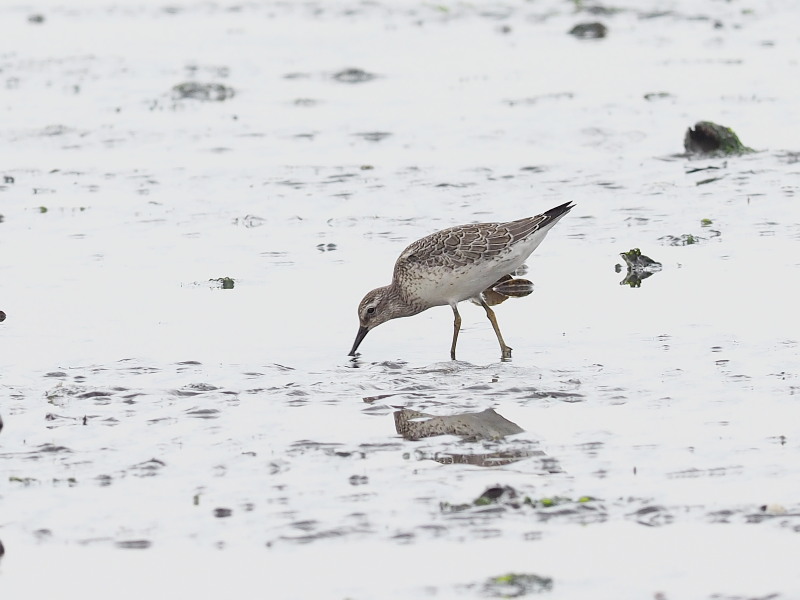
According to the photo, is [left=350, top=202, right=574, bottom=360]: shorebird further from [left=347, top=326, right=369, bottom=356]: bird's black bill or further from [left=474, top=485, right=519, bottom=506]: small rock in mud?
[left=474, top=485, right=519, bottom=506]: small rock in mud

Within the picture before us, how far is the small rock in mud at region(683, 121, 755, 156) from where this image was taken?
61.1ft

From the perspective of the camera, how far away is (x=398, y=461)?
8750mm

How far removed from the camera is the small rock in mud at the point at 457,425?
930 centimetres

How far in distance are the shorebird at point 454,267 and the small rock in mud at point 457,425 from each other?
1.96 meters

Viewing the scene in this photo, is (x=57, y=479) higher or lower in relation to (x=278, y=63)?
lower

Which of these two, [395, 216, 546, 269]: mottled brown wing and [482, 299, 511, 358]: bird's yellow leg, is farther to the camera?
[395, 216, 546, 269]: mottled brown wing

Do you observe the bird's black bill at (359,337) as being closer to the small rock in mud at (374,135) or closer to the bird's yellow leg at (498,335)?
the bird's yellow leg at (498,335)

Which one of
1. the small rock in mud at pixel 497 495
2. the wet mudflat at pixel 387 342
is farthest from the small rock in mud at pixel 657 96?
the small rock in mud at pixel 497 495

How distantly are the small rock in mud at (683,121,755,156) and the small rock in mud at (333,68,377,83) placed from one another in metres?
9.15

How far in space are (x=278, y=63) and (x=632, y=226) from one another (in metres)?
14.9

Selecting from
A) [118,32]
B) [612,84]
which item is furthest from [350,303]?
[118,32]

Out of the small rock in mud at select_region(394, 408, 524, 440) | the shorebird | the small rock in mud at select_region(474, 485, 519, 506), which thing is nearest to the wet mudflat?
the small rock in mud at select_region(474, 485, 519, 506)

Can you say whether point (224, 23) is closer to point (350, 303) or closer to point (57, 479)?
point (350, 303)

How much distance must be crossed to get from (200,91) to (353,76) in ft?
9.95
